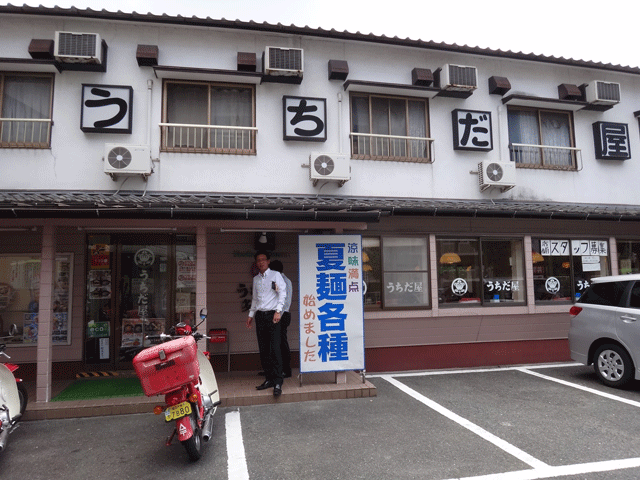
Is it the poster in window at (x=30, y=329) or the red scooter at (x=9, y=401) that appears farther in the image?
the poster in window at (x=30, y=329)

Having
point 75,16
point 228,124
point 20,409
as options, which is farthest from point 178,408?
point 75,16

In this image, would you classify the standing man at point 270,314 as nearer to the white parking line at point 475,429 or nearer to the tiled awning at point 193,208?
the tiled awning at point 193,208

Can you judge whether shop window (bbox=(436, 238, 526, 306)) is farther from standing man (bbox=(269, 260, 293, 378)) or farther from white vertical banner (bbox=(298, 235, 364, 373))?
standing man (bbox=(269, 260, 293, 378))

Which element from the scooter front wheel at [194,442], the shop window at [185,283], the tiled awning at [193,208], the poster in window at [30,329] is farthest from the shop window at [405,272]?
the poster in window at [30,329]

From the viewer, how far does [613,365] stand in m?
6.18

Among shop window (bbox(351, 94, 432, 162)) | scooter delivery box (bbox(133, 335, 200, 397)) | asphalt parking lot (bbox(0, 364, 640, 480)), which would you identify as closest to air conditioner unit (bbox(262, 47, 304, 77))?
shop window (bbox(351, 94, 432, 162))

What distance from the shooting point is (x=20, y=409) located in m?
4.81

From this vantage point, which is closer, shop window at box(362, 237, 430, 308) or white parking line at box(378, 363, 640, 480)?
white parking line at box(378, 363, 640, 480)

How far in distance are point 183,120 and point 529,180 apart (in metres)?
7.31

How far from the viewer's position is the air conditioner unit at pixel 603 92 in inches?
358

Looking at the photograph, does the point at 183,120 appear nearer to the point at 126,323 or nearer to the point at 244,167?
the point at 244,167

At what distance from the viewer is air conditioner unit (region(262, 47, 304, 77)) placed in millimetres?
7625

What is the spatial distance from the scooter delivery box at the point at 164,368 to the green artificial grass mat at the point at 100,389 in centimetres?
259

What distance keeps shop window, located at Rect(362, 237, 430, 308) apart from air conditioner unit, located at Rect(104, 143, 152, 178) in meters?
4.13
